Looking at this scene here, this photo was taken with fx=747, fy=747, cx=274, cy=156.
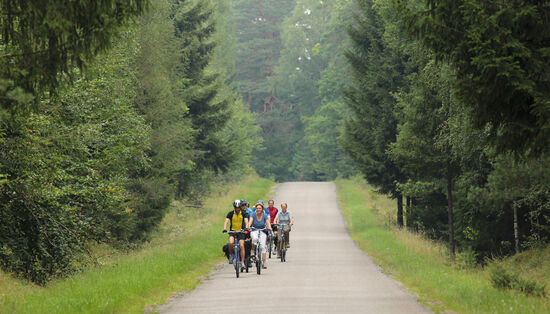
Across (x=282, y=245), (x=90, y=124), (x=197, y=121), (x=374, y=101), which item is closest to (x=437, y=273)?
(x=282, y=245)

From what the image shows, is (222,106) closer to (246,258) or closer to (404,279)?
(246,258)

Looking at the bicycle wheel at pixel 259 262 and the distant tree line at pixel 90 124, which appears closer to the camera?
the distant tree line at pixel 90 124

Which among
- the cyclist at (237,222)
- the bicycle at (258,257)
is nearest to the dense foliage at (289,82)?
the bicycle at (258,257)

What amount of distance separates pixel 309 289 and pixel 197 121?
2442cm

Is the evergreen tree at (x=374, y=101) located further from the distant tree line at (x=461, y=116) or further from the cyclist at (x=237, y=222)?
the cyclist at (x=237, y=222)

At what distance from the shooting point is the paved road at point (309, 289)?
12.6 m

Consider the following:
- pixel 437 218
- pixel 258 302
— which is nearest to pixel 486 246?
pixel 437 218

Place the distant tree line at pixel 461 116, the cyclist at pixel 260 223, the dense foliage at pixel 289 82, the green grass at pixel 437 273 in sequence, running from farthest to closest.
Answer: the dense foliage at pixel 289 82 < the cyclist at pixel 260 223 < the green grass at pixel 437 273 < the distant tree line at pixel 461 116

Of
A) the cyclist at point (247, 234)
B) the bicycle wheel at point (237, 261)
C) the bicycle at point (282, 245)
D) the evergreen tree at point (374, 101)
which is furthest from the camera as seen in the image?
the evergreen tree at point (374, 101)

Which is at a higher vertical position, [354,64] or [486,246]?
[354,64]

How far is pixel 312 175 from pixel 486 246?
6742cm

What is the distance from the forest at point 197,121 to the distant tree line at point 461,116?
4 centimetres

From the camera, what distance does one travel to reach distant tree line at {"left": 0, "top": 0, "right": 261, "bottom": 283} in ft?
32.0

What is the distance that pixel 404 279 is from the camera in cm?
1775
